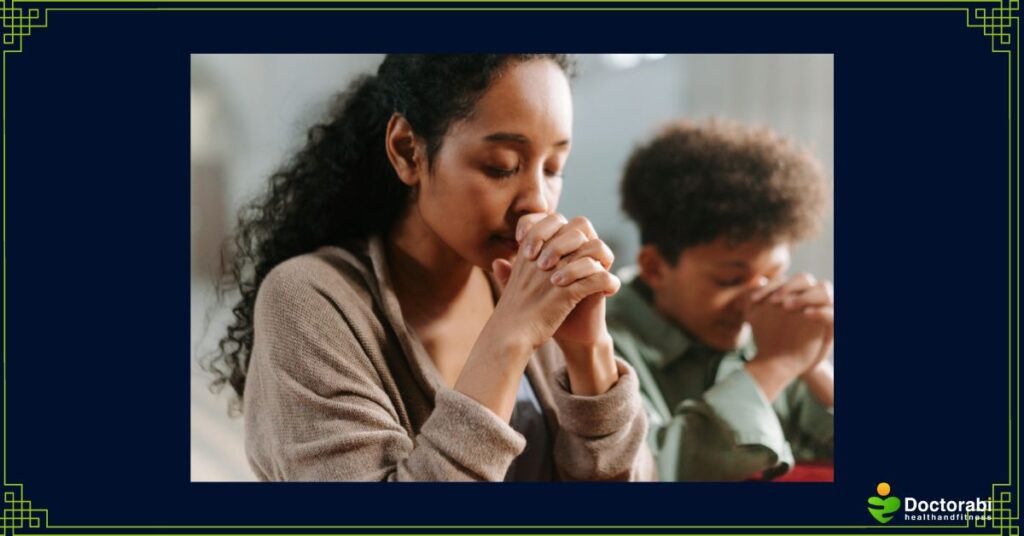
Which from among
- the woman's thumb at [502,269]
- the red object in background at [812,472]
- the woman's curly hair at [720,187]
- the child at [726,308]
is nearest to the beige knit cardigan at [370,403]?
the woman's thumb at [502,269]

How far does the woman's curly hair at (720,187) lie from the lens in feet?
4.42

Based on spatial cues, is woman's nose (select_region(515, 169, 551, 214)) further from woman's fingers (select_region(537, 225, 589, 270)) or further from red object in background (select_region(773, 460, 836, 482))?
red object in background (select_region(773, 460, 836, 482))

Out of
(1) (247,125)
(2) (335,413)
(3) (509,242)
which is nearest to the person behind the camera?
(2) (335,413)

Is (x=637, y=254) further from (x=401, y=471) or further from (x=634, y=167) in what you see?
(x=401, y=471)

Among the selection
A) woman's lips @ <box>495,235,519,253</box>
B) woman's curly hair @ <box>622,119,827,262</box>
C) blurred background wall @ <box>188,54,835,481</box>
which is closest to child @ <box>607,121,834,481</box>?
woman's curly hair @ <box>622,119,827,262</box>

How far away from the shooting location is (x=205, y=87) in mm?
1062

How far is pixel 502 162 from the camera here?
3.05ft

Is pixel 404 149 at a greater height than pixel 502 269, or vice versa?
pixel 404 149

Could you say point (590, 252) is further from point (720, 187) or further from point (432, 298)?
point (720, 187)

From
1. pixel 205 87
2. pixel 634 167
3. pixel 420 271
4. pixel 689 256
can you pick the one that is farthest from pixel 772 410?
pixel 205 87

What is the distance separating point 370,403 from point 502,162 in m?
0.26
